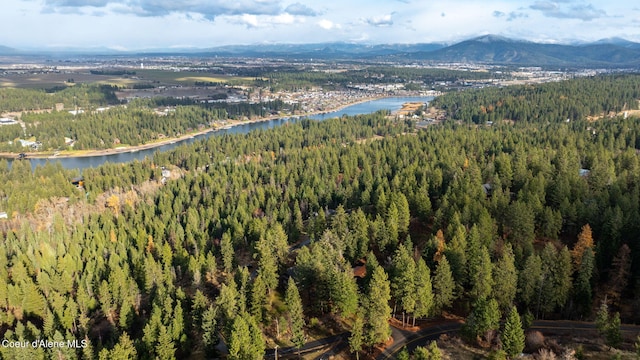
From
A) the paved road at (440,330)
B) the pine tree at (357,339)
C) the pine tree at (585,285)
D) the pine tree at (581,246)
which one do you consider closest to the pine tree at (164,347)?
the pine tree at (357,339)

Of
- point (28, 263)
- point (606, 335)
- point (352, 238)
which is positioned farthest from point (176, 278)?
point (606, 335)

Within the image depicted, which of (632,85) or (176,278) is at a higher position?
(632,85)

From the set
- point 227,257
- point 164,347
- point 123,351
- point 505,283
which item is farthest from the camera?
point 227,257

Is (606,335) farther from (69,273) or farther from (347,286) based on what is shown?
(69,273)

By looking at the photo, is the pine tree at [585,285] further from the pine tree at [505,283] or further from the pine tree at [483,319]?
the pine tree at [483,319]

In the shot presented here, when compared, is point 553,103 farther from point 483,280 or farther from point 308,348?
point 308,348

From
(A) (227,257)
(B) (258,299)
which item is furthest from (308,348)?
(A) (227,257)

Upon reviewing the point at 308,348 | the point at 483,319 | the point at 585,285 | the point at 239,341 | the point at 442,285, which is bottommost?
the point at 308,348

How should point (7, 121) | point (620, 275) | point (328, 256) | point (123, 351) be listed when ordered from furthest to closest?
point (7, 121) < point (328, 256) < point (620, 275) < point (123, 351)
